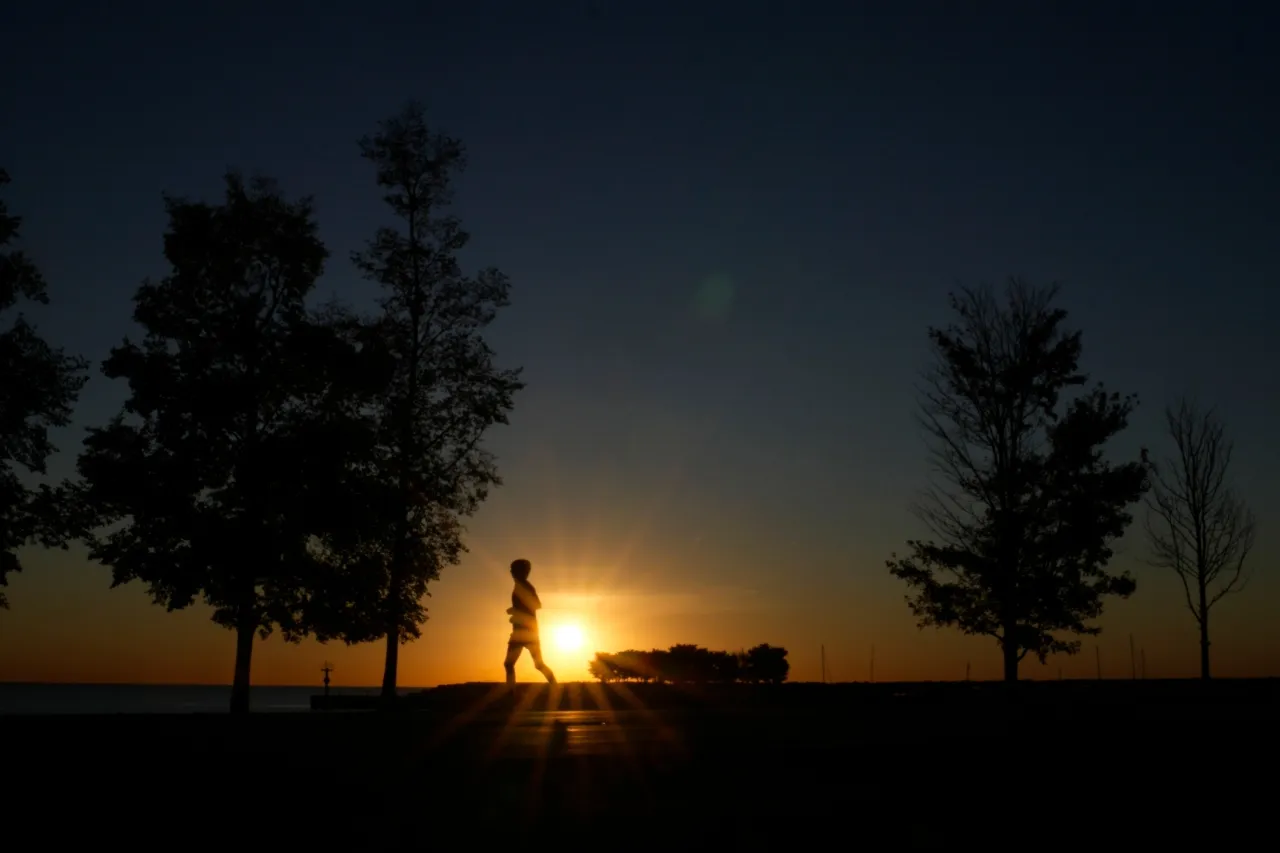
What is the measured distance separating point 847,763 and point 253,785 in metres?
6.16

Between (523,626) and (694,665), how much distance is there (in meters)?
15.8

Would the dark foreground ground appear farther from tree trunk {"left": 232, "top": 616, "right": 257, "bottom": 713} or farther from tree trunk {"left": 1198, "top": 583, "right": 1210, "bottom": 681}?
tree trunk {"left": 1198, "top": 583, "right": 1210, "bottom": 681}

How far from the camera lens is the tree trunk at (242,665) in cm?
2655

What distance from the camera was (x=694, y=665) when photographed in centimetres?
4234

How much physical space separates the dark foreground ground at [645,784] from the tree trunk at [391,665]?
33.5 ft

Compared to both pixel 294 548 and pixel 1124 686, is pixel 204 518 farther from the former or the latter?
pixel 1124 686

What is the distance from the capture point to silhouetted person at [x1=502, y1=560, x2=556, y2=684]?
91.8 ft

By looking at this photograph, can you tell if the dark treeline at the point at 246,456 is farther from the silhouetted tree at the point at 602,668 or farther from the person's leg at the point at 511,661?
the silhouetted tree at the point at 602,668

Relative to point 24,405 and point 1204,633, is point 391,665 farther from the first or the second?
point 1204,633

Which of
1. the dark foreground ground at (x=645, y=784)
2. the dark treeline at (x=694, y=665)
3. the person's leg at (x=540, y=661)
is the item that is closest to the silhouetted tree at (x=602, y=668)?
the dark treeline at (x=694, y=665)

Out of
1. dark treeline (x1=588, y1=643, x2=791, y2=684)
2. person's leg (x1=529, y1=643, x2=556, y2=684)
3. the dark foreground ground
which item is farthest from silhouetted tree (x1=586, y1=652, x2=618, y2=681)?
the dark foreground ground

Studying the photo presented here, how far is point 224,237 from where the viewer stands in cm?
2770

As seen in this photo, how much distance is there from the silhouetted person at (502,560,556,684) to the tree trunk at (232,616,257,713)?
6.32m

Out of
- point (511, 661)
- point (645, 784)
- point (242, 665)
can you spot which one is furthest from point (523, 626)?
point (645, 784)
